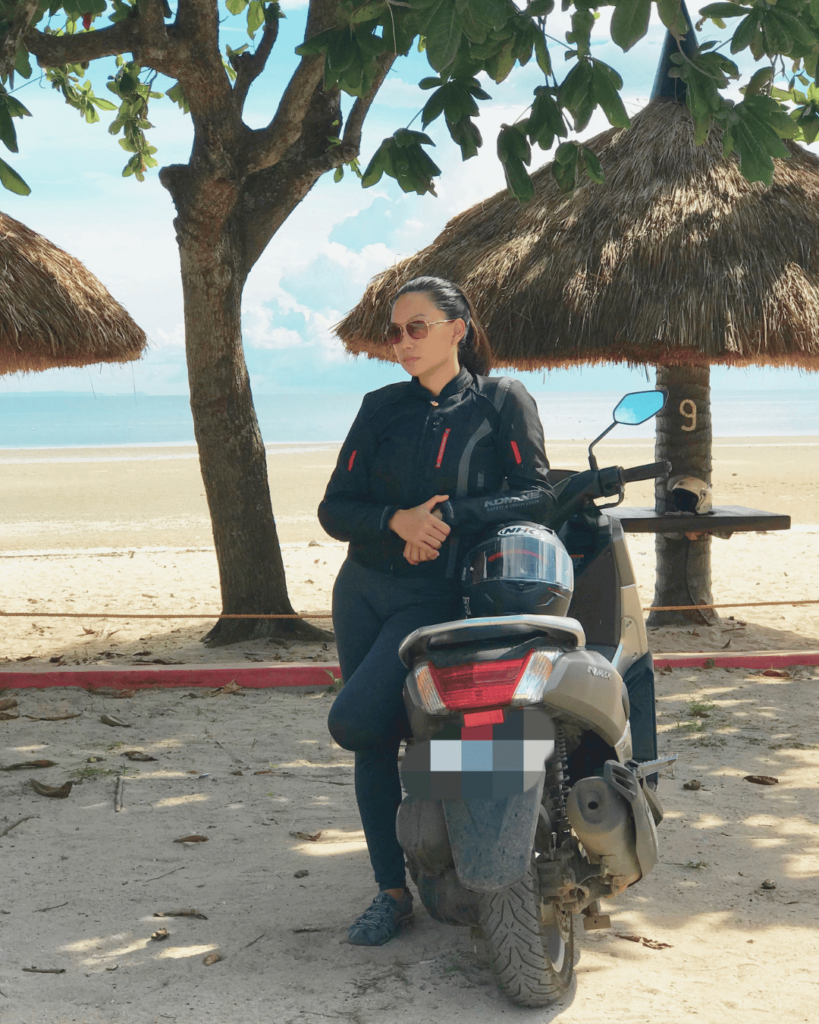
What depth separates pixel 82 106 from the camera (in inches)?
391

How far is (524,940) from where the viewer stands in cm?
229

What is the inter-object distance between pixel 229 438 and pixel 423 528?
455 cm

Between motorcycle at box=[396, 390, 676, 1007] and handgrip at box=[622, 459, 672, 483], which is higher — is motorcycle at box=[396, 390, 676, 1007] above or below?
below

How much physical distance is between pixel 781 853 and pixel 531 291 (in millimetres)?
4354

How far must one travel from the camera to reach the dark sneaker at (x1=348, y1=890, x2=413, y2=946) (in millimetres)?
2768

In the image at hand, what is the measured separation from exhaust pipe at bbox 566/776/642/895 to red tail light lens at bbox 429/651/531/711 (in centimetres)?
33

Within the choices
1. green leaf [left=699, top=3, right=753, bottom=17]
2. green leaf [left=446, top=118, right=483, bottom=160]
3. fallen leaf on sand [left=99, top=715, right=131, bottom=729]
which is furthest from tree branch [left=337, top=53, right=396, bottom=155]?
fallen leaf on sand [left=99, top=715, right=131, bottom=729]

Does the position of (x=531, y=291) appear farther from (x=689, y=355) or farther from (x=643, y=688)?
(x=643, y=688)

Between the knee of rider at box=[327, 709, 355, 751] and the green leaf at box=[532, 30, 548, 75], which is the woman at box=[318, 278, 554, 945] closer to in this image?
the knee of rider at box=[327, 709, 355, 751]

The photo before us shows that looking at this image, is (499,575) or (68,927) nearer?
(499,575)

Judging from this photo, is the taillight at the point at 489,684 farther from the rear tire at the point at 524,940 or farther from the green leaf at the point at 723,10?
the green leaf at the point at 723,10

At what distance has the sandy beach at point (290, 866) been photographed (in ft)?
8.25

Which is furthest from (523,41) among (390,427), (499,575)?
(499,575)

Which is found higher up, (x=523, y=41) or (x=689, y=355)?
(x=523, y=41)
